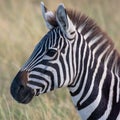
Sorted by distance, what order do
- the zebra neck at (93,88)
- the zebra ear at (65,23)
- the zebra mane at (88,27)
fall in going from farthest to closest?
the zebra mane at (88,27), the zebra neck at (93,88), the zebra ear at (65,23)

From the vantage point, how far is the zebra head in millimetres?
5508

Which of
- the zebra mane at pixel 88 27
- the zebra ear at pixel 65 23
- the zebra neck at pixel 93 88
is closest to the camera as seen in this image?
the zebra ear at pixel 65 23

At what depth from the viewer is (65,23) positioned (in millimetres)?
5520

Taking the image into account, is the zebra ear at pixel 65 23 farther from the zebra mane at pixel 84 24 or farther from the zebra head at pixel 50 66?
the zebra mane at pixel 84 24

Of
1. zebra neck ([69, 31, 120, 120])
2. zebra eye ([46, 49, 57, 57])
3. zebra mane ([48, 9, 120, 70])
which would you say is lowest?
zebra neck ([69, 31, 120, 120])

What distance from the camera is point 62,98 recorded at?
28.0 feet

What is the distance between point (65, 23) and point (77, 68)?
429mm

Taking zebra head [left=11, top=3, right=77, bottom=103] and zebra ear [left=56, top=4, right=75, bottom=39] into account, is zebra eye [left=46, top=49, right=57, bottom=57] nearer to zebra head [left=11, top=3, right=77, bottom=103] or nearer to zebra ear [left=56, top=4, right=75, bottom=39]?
zebra head [left=11, top=3, right=77, bottom=103]

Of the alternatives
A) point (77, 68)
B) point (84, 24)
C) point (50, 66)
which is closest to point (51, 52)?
point (50, 66)

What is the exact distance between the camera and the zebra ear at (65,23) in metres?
5.46

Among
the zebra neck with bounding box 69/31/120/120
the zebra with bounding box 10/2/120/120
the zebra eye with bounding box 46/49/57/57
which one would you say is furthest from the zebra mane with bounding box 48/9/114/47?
the zebra eye with bounding box 46/49/57/57

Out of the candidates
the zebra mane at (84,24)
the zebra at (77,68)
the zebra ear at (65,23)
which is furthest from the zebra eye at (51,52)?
the zebra mane at (84,24)

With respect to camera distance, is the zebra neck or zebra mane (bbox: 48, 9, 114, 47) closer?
the zebra neck

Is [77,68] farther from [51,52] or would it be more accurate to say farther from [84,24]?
[84,24]
